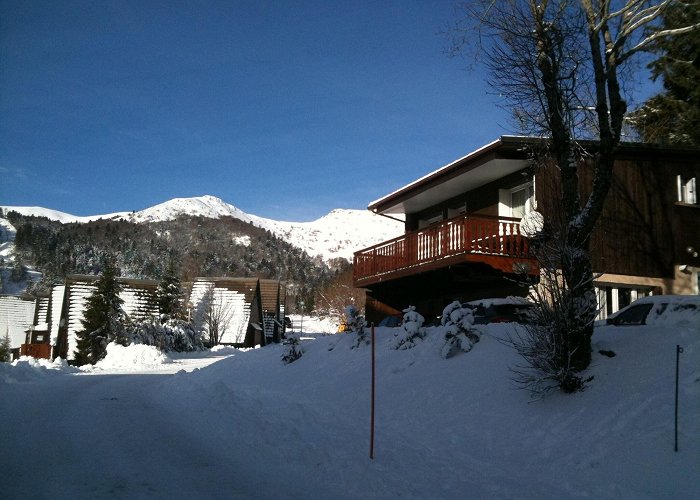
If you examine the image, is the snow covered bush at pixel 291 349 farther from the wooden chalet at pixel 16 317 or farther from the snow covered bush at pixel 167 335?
the wooden chalet at pixel 16 317

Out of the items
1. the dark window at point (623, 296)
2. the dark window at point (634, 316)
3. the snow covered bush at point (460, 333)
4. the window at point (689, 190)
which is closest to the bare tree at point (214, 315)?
the dark window at point (623, 296)

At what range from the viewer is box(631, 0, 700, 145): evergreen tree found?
2655cm

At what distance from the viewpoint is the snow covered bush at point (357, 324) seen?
53.0 feet

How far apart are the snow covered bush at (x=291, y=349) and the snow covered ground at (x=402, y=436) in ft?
14.0

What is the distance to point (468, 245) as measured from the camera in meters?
17.2

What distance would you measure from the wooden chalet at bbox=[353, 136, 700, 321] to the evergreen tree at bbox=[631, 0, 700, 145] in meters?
5.57

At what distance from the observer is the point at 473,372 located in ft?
36.7

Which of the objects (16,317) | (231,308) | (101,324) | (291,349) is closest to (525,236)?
(291,349)

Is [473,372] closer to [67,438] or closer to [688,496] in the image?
[688,496]

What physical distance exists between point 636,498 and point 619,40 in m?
7.22

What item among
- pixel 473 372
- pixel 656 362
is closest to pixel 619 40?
pixel 656 362

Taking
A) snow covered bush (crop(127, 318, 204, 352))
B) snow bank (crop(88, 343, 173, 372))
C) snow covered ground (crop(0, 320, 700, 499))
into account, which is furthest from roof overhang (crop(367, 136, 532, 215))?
snow covered bush (crop(127, 318, 204, 352))

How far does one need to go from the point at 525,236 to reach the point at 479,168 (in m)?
3.31

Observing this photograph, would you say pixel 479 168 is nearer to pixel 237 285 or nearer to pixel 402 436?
pixel 402 436
